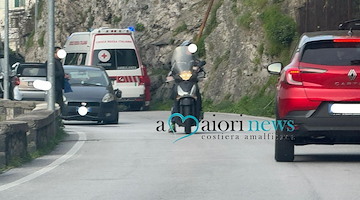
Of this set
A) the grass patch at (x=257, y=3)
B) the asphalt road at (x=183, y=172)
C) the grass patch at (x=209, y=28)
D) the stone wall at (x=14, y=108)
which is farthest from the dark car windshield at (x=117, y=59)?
the asphalt road at (x=183, y=172)

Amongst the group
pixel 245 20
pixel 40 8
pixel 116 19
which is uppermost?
pixel 40 8

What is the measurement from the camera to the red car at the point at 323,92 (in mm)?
13984

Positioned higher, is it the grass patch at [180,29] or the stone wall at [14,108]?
the grass patch at [180,29]

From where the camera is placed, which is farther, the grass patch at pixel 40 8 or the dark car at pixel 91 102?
the grass patch at pixel 40 8

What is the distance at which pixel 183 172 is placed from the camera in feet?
45.1

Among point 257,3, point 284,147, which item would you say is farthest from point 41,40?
point 284,147

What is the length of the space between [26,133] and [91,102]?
10104mm

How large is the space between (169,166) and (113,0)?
3737cm

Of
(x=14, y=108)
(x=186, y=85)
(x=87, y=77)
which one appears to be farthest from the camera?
(x=14, y=108)

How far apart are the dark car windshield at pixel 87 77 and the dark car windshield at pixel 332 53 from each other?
44.5 feet

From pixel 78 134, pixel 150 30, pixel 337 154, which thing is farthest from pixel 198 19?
pixel 337 154

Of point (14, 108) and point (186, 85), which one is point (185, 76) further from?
point (14, 108)

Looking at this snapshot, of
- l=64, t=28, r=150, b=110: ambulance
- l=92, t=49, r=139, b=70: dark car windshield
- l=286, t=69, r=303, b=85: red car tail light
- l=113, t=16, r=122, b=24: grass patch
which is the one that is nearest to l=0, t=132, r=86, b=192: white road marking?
l=286, t=69, r=303, b=85: red car tail light

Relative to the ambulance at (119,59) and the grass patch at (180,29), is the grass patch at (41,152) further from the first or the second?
the grass patch at (180,29)
